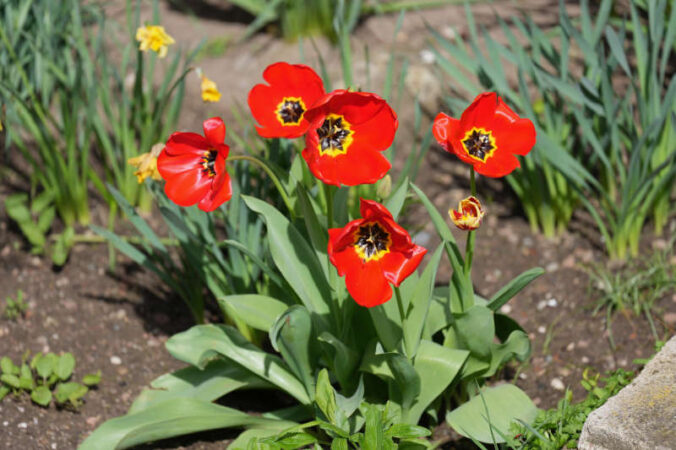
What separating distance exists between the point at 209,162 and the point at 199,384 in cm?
72

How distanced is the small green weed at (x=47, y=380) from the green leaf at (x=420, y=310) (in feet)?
2.94

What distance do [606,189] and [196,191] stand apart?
62.2 inches

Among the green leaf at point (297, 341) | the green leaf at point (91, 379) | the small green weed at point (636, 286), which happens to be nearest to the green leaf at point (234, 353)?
the green leaf at point (297, 341)

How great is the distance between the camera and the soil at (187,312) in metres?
2.11

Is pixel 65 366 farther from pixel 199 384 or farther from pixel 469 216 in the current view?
pixel 469 216

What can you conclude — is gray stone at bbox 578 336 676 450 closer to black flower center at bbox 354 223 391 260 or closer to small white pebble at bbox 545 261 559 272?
black flower center at bbox 354 223 391 260

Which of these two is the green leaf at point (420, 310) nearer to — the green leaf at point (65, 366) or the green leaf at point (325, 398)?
the green leaf at point (325, 398)

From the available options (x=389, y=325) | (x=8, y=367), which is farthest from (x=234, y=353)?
(x=8, y=367)

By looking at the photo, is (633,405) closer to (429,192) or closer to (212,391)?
(212,391)

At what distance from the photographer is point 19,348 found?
2281 millimetres

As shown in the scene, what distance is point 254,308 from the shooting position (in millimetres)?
1904

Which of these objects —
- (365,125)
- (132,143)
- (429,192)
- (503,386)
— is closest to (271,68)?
(365,125)

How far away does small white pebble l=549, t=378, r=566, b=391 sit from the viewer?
2.10 m

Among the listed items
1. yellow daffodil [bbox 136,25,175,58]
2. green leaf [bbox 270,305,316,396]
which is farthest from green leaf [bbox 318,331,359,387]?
yellow daffodil [bbox 136,25,175,58]
